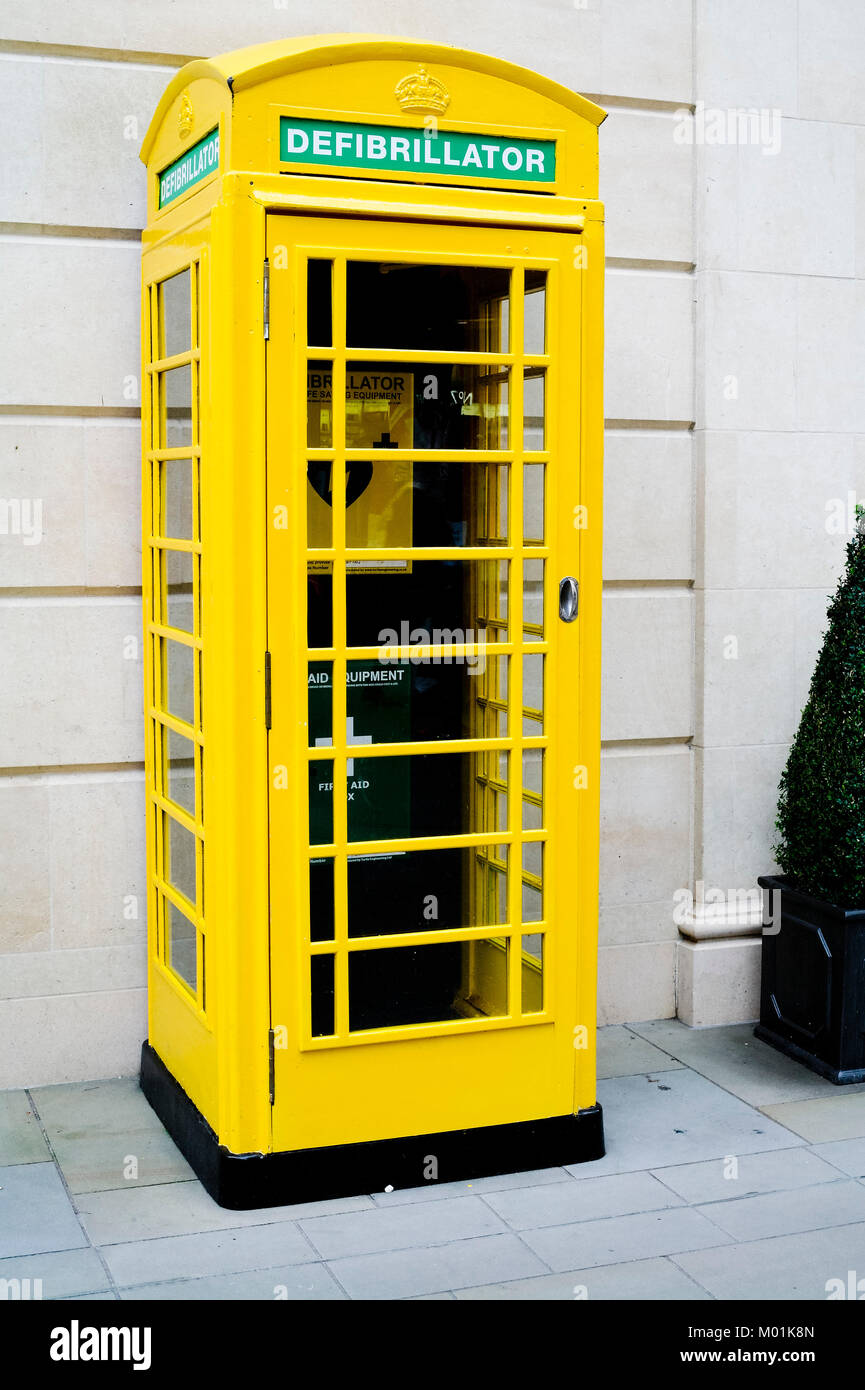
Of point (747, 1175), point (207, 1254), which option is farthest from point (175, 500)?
point (747, 1175)

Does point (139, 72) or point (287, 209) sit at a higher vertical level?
point (139, 72)

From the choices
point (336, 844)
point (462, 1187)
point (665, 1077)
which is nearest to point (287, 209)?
point (336, 844)

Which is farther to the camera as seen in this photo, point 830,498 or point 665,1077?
point 830,498

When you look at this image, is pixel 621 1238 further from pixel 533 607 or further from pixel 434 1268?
pixel 533 607

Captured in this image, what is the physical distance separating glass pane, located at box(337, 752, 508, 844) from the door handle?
0.44 m

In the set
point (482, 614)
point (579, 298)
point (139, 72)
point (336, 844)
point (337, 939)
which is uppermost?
point (139, 72)

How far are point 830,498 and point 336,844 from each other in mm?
2563

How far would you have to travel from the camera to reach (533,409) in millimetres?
4707

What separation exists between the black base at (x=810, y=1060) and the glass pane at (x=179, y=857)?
7.05 ft

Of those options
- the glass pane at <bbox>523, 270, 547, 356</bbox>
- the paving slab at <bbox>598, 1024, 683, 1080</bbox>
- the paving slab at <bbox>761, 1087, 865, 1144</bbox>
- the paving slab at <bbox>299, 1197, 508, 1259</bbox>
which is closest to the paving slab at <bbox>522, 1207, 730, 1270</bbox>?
the paving slab at <bbox>299, 1197, 508, 1259</bbox>

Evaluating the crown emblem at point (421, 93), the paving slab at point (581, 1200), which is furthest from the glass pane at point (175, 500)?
the paving slab at point (581, 1200)

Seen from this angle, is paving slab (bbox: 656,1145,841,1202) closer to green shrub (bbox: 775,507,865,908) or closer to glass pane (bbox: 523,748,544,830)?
green shrub (bbox: 775,507,865,908)
